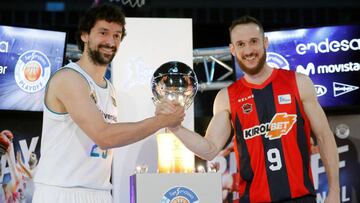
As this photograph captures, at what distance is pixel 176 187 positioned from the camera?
3576 mm

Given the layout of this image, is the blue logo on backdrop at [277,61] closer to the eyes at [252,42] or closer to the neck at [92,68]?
the eyes at [252,42]

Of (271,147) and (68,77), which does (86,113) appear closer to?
(68,77)

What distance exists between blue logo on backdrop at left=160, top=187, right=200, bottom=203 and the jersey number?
456mm

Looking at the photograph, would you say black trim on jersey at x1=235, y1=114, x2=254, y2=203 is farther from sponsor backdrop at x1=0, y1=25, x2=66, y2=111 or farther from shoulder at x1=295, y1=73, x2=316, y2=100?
sponsor backdrop at x1=0, y1=25, x2=66, y2=111

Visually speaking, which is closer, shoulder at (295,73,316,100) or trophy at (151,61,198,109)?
trophy at (151,61,198,109)

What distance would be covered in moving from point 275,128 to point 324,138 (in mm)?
275

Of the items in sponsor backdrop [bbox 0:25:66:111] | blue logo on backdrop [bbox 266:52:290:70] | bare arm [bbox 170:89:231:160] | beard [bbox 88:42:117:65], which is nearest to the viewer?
beard [bbox 88:42:117:65]

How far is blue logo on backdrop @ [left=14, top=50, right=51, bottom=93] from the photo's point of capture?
671 centimetres

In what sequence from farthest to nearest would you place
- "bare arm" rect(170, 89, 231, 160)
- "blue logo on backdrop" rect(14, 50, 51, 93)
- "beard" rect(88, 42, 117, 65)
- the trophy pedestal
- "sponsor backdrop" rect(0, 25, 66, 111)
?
"blue logo on backdrop" rect(14, 50, 51, 93) → "sponsor backdrop" rect(0, 25, 66, 111) → "bare arm" rect(170, 89, 231, 160) → the trophy pedestal → "beard" rect(88, 42, 117, 65)

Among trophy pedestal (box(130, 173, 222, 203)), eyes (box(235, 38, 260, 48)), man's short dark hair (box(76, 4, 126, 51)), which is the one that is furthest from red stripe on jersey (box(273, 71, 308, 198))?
man's short dark hair (box(76, 4, 126, 51))

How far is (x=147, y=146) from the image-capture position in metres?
3.92

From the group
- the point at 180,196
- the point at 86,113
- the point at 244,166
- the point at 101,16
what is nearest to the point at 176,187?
the point at 180,196

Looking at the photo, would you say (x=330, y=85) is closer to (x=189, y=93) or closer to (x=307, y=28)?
(x=307, y=28)

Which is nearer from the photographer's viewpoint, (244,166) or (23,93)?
(244,166)
